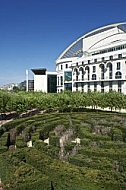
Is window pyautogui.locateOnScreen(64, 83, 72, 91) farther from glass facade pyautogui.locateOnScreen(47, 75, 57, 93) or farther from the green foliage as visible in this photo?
the green foliage

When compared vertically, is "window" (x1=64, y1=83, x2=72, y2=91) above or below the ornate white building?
below

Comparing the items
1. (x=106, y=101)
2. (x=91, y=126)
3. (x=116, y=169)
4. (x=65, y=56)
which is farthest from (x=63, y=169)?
(x=65, y=56)

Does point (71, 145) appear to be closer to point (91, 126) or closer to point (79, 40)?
point (91, 126)

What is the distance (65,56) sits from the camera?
111125mm

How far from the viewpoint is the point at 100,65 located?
74.9 metres

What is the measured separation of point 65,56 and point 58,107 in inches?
2568

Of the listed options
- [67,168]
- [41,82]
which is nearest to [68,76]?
[41,82]

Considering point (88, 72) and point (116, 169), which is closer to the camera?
point (116, 169)

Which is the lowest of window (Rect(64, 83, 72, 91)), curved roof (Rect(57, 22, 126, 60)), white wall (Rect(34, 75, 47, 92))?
window (Rect(64, 83, 72, 91))

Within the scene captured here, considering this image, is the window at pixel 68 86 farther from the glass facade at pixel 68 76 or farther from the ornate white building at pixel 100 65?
the glass facade at pixel 68 76

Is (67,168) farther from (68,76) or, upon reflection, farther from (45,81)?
(45,81)

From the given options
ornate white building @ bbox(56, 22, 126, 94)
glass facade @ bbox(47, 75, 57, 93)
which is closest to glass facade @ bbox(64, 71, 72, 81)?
ornate white building @ bbox(56, 22, 126, 94)

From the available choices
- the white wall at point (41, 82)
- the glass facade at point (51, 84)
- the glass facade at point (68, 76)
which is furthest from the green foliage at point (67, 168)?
the glass facade at point (51, 84)

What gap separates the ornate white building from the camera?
69688 millimetres
